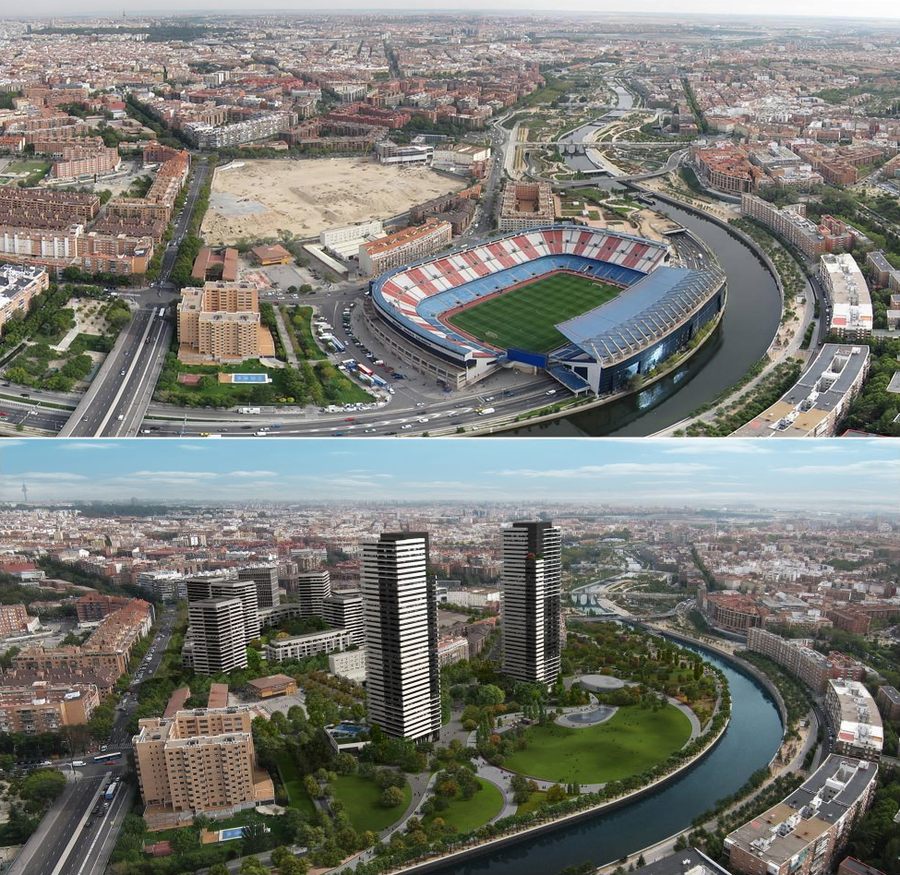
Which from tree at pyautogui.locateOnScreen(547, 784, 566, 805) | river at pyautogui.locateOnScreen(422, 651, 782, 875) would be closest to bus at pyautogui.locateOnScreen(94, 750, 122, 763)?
river at pyautogui.locateOnScreen(422, 651, 782, 875)

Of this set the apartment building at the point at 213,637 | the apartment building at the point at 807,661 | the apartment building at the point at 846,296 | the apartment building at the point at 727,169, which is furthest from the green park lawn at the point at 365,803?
the apartment building at the point at 727,169

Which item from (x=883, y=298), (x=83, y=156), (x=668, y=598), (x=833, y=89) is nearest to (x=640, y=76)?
(x=833, y=89)

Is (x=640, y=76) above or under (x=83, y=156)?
above

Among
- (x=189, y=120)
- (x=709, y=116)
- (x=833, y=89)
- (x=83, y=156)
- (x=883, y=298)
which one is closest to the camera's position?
(x=883, y=298)

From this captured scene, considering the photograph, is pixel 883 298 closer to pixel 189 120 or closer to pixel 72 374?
pixel 72 374

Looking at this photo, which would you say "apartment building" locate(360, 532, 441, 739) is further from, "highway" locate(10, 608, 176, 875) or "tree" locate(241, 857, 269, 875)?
"highway" locate(10, 608, 176, 875)

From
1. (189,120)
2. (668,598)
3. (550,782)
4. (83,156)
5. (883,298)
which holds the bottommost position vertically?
(550,782)
